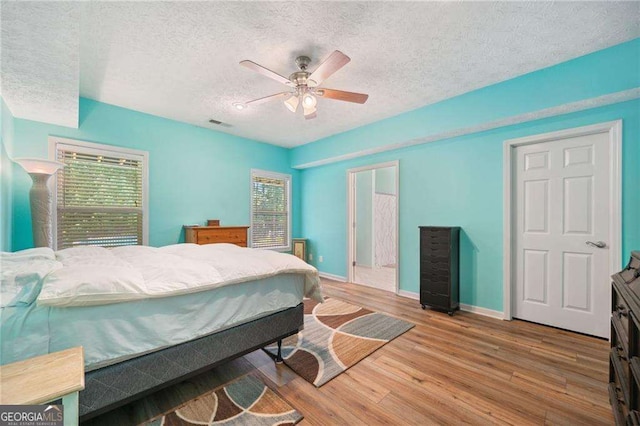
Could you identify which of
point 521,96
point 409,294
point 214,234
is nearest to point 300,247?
point 214,234

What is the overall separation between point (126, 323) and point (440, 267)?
3179mm

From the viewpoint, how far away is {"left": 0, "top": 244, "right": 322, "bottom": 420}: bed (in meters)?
1.14

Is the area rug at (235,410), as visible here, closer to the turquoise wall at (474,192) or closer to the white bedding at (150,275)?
the white bedding at (150,275)

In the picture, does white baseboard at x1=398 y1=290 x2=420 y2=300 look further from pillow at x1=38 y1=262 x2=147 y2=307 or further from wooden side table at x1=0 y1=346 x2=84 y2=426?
wooden side table at x1=0 y1=346 x2=84 y2=426

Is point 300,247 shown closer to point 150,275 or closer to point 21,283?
point 150,275

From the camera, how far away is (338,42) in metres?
2.11

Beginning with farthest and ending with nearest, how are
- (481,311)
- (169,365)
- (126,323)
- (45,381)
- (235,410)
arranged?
1. (481,311)
2. (235,410)
3. (169,365)
4. (126,323)
5. (45,381)

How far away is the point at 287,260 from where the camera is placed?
2.08 meters

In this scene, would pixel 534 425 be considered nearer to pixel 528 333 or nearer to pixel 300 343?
pixel 528 333

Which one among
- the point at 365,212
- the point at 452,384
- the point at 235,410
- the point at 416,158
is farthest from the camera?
the point at 365,212

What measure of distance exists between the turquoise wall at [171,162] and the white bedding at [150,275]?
1.57m

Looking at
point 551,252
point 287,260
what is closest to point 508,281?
point 551,252

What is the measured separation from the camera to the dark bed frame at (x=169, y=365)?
4.09 feet

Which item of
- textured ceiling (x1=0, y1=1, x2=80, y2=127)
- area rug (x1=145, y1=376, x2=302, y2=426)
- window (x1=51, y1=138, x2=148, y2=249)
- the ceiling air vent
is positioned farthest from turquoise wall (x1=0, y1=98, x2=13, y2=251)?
area rug (x1=145, y1=376, x2=302, y2=426)
